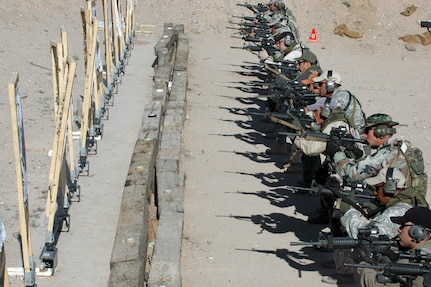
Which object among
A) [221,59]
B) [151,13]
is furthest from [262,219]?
[151,13]

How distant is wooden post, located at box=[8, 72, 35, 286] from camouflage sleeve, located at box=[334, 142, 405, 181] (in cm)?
335

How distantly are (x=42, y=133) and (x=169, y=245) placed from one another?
4.98 m

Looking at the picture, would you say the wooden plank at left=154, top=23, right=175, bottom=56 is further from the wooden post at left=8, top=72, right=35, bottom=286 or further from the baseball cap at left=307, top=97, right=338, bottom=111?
the wooden post at left=8, top=72, right=35, bottom=286

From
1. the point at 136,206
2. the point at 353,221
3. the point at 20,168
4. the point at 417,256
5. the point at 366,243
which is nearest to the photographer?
the point at 417,256

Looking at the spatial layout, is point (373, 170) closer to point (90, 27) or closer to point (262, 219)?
point (262, 219)

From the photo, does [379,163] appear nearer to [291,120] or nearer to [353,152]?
[353,152]

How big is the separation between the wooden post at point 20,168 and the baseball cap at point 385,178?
3.29 m

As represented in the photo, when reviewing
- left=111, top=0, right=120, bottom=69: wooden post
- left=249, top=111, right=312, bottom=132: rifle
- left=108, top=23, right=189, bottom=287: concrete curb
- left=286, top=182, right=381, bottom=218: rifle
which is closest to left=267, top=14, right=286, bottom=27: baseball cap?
left=111, top=0, right=120, bottom=69: wooden post

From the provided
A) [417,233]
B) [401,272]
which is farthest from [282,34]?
[401,272]

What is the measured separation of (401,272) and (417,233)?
449 mm

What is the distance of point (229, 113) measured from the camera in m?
15.6

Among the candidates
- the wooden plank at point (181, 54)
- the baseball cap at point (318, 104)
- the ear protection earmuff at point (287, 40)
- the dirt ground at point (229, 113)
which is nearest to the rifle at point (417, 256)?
the dirt ground at point (229, 113)

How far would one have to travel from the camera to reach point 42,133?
41.5 ft

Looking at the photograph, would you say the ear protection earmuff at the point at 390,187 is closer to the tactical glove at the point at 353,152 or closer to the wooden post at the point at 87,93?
the tactical glove at the point at 353,152
